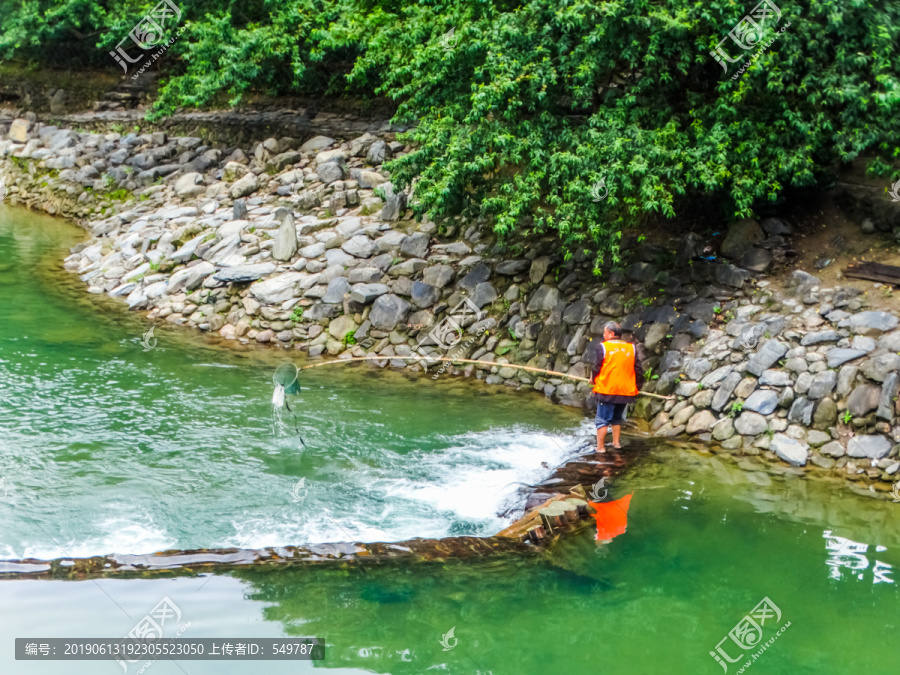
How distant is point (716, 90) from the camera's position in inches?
394

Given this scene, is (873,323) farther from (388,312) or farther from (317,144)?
(317,144)

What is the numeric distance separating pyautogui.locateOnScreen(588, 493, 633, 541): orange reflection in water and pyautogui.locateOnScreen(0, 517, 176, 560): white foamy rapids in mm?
3938

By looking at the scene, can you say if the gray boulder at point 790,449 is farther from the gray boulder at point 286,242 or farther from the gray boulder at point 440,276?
the gray boulder at point 286,242

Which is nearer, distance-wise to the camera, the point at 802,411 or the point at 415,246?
the point at 802,411

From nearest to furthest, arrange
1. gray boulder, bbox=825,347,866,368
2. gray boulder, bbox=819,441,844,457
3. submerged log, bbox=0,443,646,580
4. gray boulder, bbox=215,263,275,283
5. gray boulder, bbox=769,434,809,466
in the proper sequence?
submerged log, bbox=0,443,646,580 < gray boulder, bbox=819,441,844,457 < gray boulder, bbox=769,434,809,466 < gray boulder, bbox=825,347,866,368 < gray boulder, bbox=215,263,275,283

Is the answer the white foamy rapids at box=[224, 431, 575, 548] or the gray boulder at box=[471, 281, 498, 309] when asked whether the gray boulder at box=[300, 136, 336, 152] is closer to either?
the gray boulder at box=[471, 281, 498, 309]

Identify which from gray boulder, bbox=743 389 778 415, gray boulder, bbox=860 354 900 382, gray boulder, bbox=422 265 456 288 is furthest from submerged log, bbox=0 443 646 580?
gray boulder, bbox=422 265 456 288

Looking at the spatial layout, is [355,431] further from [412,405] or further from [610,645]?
[610,645]

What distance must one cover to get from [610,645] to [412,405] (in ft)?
16.7

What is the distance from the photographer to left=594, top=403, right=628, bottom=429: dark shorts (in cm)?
888

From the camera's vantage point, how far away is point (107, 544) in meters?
6.89

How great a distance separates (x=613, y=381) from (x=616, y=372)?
111 mm

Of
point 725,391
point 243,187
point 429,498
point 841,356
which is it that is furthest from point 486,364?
point 243,187

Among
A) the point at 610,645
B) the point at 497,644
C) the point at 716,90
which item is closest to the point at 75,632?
the point at 497,644
